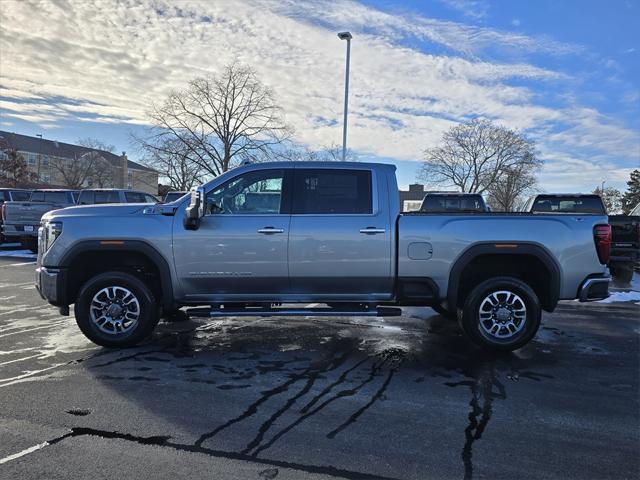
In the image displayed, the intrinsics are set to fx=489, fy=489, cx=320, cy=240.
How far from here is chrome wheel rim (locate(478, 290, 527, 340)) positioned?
5516mm

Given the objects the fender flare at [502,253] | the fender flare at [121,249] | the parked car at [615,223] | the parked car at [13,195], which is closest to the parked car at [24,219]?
the parked car at [13,195]

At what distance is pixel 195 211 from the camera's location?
5219mm

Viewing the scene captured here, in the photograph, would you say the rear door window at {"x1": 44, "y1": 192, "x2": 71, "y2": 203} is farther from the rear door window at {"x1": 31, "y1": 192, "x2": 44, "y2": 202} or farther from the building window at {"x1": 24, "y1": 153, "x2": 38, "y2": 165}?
the building window at {"x1": 24, "y1": 153, "x2": 38, "y2": 165}

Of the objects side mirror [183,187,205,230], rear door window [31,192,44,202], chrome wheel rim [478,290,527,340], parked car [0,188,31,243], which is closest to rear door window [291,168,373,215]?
side mirror [183,187,205,230]

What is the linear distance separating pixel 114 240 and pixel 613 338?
639cm

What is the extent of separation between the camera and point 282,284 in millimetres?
5492

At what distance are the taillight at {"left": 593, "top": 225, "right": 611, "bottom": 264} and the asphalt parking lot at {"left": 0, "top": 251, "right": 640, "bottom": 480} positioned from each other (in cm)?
118

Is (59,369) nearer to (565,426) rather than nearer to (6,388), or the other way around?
(6,388)

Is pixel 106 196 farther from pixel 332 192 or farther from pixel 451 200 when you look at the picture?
pixel 332 192

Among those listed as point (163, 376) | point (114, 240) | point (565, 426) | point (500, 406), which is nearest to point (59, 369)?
point (163, 376)

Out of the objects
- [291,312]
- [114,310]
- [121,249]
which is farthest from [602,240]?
[114,310]

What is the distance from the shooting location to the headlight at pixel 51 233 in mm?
5469

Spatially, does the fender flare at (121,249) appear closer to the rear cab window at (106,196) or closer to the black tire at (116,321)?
the black tire at (116,321)

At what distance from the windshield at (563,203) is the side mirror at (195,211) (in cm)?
902
